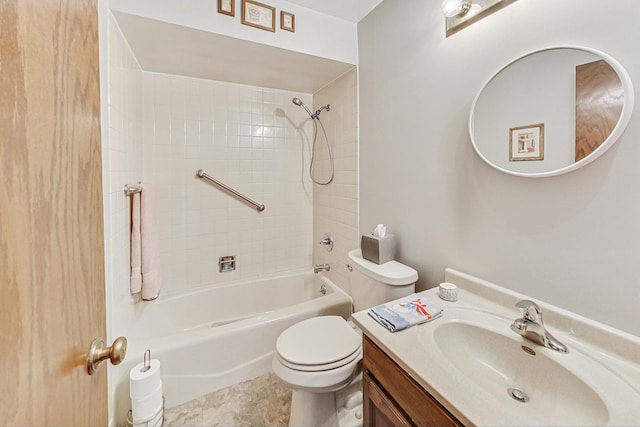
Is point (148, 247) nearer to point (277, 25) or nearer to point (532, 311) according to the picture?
point (277, 25)

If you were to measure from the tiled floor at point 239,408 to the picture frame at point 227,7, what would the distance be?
211 centimetres

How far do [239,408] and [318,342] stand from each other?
2.11ft

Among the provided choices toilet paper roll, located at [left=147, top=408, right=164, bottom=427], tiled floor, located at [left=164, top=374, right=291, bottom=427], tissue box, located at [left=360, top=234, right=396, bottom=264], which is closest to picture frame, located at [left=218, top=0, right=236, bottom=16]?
tissue box, located at [left=360, top=234, right=396, bottom=264]

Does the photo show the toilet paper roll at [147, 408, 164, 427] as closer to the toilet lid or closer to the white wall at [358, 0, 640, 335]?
the toilet lid

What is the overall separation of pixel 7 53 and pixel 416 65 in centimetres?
149

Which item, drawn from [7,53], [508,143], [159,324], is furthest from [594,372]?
[159,324]

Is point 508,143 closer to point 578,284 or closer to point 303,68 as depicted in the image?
point 578,284

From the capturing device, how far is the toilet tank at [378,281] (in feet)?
4.20

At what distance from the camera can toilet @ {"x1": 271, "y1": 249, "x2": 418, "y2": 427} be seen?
1123 mm

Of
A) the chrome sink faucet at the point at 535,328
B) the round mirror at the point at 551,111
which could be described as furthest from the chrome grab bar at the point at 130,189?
the chrome sink faucet at the point at 535,328

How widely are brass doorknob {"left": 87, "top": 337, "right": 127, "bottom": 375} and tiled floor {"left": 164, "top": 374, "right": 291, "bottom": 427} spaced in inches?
43.2

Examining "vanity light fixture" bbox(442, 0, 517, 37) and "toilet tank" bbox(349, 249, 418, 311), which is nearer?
"vanity light fixture" bbox(442, 0, 517, 37)

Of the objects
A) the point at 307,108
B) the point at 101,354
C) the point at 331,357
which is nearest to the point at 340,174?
the point at 307,108

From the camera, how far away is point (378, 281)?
52.6 inches
